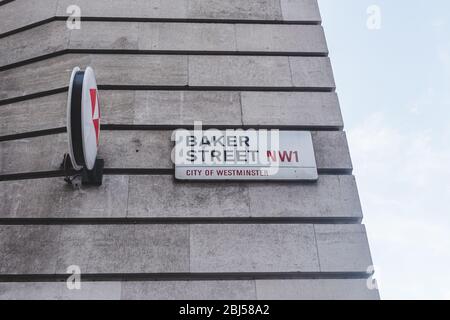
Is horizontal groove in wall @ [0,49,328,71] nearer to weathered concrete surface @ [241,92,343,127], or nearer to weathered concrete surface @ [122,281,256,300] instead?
weathered concrete surface @ [241,92,343,127]

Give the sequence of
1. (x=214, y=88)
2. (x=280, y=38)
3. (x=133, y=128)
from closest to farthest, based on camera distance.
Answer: (x=133, y=128)
(x=214, y=88)
(x=280, y=38)

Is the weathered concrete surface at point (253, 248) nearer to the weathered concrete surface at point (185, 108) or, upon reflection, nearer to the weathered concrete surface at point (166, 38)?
the weathered concrete surface at point (185, 108)

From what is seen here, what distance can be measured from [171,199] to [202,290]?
4.15ft

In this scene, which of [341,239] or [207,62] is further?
[207,62]

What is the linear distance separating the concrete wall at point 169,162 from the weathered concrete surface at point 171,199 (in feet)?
0.05

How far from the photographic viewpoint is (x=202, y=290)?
189 inches

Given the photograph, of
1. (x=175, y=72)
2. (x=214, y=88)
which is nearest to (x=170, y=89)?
(x=175, y=72)

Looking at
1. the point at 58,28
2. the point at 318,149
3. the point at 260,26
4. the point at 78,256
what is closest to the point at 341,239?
the point at 318,149

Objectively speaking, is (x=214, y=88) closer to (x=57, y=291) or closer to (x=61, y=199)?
(x=61, y=199)

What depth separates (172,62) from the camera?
6379mm

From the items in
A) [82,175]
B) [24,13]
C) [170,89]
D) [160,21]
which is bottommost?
[82,175]

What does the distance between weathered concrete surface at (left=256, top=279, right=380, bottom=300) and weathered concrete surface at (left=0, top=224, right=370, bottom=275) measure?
0.50ft
